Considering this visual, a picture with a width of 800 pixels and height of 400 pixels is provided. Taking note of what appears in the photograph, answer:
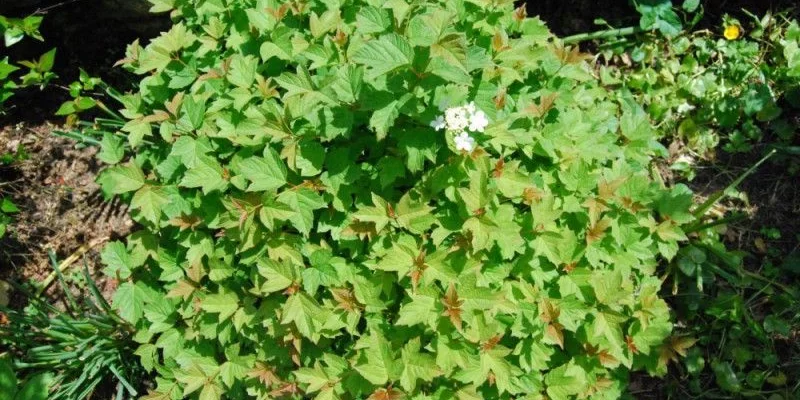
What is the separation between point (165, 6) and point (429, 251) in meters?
1.29

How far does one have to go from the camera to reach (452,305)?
1929 mm

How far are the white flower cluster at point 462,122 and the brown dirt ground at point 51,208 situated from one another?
82.6 inches

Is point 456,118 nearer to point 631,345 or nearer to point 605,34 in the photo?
point 631,345

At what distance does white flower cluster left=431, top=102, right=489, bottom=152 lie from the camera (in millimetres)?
1771

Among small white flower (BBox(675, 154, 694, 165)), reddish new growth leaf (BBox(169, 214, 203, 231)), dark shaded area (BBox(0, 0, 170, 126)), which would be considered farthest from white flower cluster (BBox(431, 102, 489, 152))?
dark shaded area (BBox(0, 0, 170, 126))

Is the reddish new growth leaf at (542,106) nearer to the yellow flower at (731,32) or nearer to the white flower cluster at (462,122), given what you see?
the white flower cluster at (462,122)

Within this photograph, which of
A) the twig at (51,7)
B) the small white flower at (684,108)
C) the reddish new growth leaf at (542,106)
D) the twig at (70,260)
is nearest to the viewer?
the reddish new growth leaf at (542,106)

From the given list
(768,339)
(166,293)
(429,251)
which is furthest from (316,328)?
(768,339)

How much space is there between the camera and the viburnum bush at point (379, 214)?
1937mm

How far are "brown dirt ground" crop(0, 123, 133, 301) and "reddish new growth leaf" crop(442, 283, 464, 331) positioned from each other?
77.3 inches

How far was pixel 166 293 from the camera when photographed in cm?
241

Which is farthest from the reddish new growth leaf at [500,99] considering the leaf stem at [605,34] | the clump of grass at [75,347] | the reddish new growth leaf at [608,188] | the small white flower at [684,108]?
the clump of grass at [75,347]

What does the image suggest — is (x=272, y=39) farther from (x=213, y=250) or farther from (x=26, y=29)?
(x=26, y=29)

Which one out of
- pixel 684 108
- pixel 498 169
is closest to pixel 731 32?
pixel 684 108
